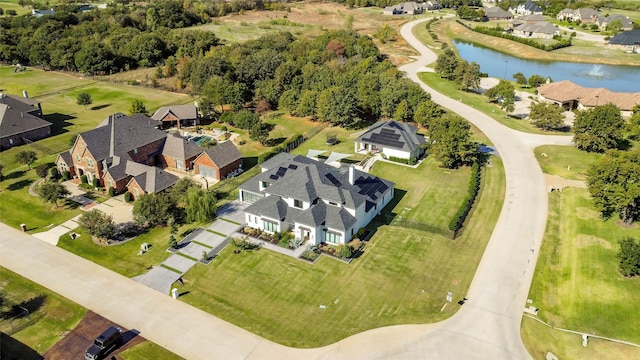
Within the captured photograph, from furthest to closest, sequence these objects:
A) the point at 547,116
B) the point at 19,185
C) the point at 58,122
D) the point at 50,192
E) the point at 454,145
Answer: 1. the point at 58,122
2. the point at 547,116
3. the point at 454,145
4. the point at 19,185
5. the point at 50,192

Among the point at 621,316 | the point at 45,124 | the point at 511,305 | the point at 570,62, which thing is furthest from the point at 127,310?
the point at 570,62

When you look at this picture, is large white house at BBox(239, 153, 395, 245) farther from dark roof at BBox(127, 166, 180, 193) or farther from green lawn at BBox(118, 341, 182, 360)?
green lawn at BBox(118, 341, 182, 360)

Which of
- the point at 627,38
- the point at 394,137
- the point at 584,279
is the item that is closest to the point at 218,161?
the point at 394,137

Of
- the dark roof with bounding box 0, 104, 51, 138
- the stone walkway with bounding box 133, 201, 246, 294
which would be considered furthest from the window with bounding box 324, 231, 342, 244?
the dark roof with bounding box 0, 104, 51, 138

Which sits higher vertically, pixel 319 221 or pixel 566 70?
pixel 319 221

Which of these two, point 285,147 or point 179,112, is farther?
point 179,112

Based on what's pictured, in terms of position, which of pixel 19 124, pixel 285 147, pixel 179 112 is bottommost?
pixel 285 147

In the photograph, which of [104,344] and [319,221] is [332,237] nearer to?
[319,221]
